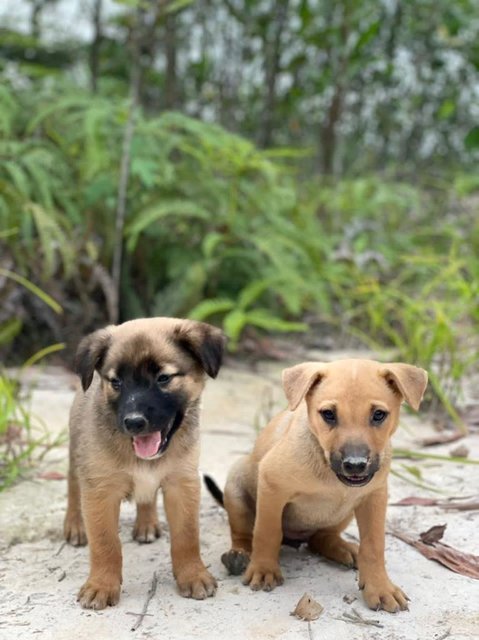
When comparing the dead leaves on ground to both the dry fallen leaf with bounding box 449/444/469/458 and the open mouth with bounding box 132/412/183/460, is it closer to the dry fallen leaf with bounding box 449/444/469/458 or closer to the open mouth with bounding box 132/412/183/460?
the dry fallen leaf with bounding box 449/444/469/458

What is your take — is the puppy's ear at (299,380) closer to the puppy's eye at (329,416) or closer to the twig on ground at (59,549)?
the puppy's eye at (329,416)

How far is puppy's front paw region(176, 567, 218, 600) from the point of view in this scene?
325 centimetres

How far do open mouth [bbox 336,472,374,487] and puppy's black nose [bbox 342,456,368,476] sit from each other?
35 millimetres

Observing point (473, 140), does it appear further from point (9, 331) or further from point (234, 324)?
point (9, 331)

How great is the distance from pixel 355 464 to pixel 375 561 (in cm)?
57

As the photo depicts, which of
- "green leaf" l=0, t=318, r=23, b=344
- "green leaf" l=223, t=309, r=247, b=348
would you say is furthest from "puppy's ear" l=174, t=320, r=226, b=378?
"green leaf" l=223, t=309, r=247, b=348

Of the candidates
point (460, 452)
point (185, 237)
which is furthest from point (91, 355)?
point (185, 237)

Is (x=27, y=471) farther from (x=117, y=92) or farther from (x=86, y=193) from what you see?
(x=117, y=92)

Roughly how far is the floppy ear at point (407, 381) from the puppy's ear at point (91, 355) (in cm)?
113

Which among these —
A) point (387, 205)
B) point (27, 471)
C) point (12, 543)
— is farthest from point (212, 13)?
point (12, 543)

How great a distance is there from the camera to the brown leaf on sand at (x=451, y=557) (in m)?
3.45

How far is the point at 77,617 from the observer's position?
10.1ft

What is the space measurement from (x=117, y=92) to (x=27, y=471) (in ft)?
20.2

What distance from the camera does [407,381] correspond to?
10.3 feet
